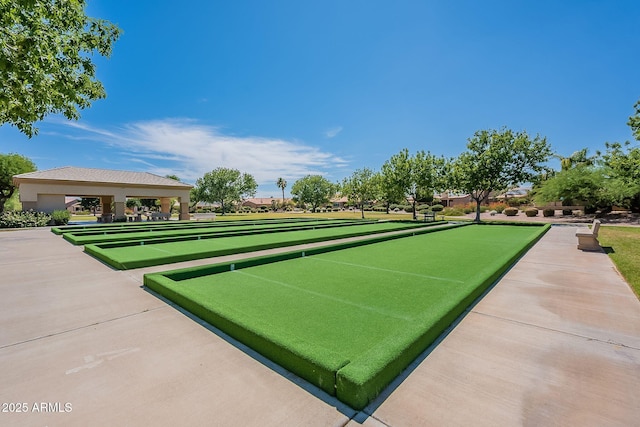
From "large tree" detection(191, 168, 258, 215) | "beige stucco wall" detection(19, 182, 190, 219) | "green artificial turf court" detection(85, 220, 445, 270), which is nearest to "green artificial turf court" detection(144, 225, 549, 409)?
"green artificial turf court" detection(85, 220, 445, 270)

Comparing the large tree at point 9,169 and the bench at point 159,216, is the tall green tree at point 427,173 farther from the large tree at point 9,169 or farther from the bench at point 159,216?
the large tree at point 9,169

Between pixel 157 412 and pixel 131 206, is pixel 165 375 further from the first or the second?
pixel 131 206

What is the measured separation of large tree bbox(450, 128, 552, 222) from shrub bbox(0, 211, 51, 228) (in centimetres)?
3353

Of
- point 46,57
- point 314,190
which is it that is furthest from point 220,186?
point 46,57

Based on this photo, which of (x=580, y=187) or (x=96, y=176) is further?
(x=580, y=187)

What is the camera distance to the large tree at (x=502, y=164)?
2541 cm

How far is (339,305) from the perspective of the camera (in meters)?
4.25

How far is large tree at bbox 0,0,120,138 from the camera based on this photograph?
600 cm

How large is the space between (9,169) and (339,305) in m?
42.6

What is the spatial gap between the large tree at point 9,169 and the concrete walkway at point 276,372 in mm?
37961

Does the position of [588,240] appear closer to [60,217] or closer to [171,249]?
[171,249]

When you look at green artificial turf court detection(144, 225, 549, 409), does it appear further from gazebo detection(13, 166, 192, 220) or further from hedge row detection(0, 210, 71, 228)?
gazebo detection(13, 166, 192, 220)

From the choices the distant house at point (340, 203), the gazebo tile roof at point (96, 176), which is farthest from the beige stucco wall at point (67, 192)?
the distant house at point (340, 203)

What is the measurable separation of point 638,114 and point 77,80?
29.6m
